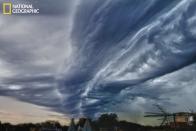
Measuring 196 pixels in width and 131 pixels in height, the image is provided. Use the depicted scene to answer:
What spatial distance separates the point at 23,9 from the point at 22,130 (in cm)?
1212

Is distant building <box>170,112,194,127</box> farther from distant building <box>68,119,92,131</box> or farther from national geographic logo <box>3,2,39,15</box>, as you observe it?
national geographic logo <box>3,2,39,15</box>

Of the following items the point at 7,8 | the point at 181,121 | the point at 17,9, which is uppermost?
the point at 7,8

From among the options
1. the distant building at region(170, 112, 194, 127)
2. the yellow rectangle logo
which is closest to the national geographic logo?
the yellow rectangle logo

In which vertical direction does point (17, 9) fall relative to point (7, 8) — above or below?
below

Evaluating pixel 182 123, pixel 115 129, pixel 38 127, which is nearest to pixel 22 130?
pixel 38 127

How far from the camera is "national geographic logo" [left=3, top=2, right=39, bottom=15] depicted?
13.2 metres

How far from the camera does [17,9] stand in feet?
43.3

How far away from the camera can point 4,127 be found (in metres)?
22.6

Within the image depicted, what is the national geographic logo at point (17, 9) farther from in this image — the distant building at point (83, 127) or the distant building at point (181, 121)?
the distant building at point (181, 121)

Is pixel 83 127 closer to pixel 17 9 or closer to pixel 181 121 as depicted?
pixel 17 9

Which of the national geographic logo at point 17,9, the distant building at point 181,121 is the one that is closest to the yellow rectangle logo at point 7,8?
the national geographic logo at point 17,9

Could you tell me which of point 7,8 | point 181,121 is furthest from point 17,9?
point 181,121

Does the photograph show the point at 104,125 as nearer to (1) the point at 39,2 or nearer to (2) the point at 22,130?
(2) the point at 22,130

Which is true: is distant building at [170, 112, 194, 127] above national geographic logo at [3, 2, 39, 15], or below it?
below
